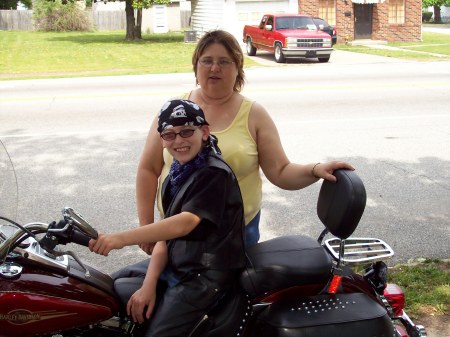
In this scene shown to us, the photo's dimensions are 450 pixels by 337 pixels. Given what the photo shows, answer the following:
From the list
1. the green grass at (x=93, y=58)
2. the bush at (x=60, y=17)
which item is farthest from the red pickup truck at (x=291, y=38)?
the bush at (x=60, y=17)

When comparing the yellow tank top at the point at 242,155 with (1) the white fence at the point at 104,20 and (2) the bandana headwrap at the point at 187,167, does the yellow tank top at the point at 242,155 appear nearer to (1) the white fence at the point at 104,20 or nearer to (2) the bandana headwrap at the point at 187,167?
(2) the bandana headwrap at the point at 187,167

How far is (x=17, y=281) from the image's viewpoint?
7.77ft

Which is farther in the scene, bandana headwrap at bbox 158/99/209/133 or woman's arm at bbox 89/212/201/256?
bandana headwrap at bbox 158/99/209/133

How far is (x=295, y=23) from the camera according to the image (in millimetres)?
23297

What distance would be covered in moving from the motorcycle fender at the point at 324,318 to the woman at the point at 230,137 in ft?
2.19

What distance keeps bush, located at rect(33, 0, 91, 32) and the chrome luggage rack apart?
45.4m

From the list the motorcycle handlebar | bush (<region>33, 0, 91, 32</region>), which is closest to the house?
bush (<region>33, 0, 91, 32</region>)

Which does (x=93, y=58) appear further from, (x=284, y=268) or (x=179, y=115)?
(x=284, y=268)

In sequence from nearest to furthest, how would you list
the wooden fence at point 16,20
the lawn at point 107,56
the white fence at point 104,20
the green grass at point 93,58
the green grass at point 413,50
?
the green grass at point 93,58, the lawn at point 107,56, the green grass at point 413,50, the white fence at point 104,20, the wooden fence at point 16,20

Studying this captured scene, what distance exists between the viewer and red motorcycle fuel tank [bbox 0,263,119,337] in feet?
7.70

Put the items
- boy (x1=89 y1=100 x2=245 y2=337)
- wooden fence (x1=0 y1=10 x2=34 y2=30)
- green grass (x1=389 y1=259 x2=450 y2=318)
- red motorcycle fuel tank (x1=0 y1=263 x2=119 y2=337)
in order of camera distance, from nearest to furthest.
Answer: red motorcycle fuel tank (x1=0 y1=263 x2=119 y2=337)
boy (x1=89 y1=100 x2=245 y2=337)
green grass (x1=389 y1=259 x2=450 y2=318)
wooden fence (x1=0 y1=10 x2=34 y2=30)

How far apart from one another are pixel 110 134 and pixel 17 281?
760 centimetres

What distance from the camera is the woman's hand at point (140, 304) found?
263cm

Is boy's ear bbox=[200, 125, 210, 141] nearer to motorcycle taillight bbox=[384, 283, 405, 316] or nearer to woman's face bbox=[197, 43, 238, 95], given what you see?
woman's face bbox=[197, 43, 238, 95]
